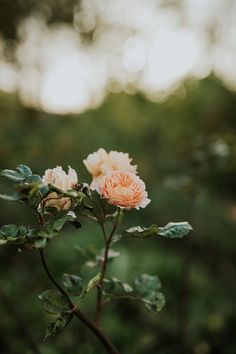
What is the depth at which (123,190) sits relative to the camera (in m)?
0.95

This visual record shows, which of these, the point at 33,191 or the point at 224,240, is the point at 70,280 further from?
the point at 224,240

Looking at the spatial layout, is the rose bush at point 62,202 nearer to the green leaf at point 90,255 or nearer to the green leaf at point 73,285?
the green leaf at point 73,285

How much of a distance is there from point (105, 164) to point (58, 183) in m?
0.20

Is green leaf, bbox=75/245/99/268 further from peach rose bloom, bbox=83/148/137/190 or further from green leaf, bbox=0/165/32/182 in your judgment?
green leaf, bbox=0/165/32/182

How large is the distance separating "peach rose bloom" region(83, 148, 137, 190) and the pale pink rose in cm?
10

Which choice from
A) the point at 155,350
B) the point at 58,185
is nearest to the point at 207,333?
the point at 155,350

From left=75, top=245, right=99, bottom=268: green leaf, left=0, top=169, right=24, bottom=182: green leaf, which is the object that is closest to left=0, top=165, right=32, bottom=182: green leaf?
left=0, top=169, right=24, bottom=182: green leaf

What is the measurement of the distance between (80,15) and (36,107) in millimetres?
2028

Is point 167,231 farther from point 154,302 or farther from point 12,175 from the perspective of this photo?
point 12,175

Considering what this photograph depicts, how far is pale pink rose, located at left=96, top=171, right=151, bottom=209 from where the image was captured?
0.95m

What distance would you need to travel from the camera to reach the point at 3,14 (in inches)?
270

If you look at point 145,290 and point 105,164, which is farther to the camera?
point 145,290

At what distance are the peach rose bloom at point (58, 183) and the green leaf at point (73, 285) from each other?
287 millimetres

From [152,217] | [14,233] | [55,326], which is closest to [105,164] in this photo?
[14,233]
